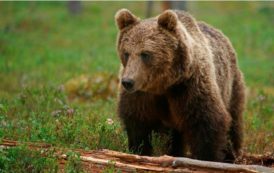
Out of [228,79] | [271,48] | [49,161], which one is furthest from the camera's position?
[271,48]

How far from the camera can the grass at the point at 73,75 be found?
6016 millimetres

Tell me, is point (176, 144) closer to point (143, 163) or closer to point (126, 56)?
point (126, 56)

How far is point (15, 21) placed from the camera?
2525cm

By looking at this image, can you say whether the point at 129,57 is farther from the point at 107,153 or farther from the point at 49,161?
the point at 49,161

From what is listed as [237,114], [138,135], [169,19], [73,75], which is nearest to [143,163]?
[138,135]

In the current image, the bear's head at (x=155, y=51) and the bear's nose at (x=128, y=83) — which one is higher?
the bear's head at (x=155, y=51)

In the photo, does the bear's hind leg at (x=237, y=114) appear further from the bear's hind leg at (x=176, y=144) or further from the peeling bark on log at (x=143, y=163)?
the peeling bark on log at (x=143, y=163)

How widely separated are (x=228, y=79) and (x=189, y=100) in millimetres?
1325

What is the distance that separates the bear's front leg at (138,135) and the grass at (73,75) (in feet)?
0.45

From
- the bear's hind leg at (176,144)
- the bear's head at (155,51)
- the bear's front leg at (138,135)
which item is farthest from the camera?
the bear's hind leg at (176,144)

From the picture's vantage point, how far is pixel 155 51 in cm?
571

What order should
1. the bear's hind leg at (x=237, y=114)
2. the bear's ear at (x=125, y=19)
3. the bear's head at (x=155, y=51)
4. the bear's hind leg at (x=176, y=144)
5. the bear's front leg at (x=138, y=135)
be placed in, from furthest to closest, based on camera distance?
1. the bear's hind leg at (x=237, y=114)
2. the bear's hind leg at (x=176, y=144)
3. the bear's front leg at (x=138, y=135)
4. the bear's ear at (x=125, y=19)
5. the bear's head at (x=155, y=51)

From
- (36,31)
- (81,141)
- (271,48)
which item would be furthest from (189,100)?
(36,31)

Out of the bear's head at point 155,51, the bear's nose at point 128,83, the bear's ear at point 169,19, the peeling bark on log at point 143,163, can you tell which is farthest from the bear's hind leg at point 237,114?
the peeling bark on log at point 143,163
